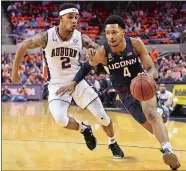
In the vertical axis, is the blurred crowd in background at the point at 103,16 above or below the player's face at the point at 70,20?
below

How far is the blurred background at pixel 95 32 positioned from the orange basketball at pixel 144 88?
27.5 feet

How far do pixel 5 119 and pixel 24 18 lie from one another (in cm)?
1436

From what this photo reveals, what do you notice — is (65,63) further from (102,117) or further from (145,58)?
(145,58)

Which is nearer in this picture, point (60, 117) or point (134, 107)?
point (134, 107)

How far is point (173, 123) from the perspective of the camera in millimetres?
9625

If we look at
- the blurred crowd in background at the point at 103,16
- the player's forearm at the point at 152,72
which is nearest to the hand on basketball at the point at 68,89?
the player's forearm at the point at 152,72

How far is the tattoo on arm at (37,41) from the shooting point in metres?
5.39

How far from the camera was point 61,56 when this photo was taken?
5.68 meters

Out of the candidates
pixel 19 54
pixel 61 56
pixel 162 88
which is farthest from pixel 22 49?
pixel 162 88

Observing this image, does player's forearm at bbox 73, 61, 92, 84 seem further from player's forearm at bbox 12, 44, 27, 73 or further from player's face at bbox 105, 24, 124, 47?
player's forearm at bbox 12, 44, 27, 73

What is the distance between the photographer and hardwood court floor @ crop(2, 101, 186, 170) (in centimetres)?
502

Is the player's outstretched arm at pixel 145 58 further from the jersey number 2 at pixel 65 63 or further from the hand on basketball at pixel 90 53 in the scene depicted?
the jersey number 2 at pixel 65 63

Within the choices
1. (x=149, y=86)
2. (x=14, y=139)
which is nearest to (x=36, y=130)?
(x=14, y=139)

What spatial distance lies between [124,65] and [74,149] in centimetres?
176
